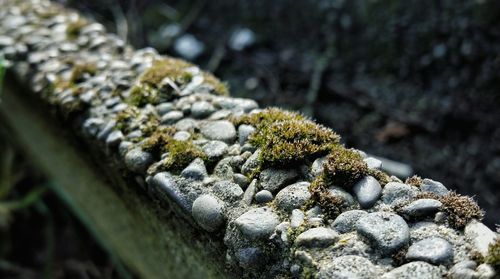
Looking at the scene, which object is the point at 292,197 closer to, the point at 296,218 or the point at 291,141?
the point at 296,218

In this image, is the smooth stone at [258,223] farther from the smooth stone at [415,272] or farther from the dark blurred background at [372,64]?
the dark blurred background at [372,64]

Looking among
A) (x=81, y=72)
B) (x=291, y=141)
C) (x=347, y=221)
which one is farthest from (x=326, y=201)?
(x=81, y=72)

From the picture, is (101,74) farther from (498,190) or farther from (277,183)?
(498,190)

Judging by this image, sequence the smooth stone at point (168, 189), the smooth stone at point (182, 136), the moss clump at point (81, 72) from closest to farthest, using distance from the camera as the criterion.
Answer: the smooth stone at point (168, 189) → the smooth stone at point (182, 136) → the moss clump at point (81, 72)

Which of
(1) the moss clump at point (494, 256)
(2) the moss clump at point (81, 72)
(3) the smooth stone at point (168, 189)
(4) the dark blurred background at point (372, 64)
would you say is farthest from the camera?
(4) the dark blurred background at point (372, 64)

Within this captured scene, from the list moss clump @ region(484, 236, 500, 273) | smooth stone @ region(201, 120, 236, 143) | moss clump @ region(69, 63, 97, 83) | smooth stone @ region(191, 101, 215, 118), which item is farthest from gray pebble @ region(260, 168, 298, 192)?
moss clump @ region(69, 63, 97, 83)

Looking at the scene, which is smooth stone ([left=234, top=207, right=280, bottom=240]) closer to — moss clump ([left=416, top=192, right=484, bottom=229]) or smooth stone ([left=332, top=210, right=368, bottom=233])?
smooth stone ([left=332, top=210, right=368, bottom=233])

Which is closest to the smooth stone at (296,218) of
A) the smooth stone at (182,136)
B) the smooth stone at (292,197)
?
the smooth stone at (292,197)
